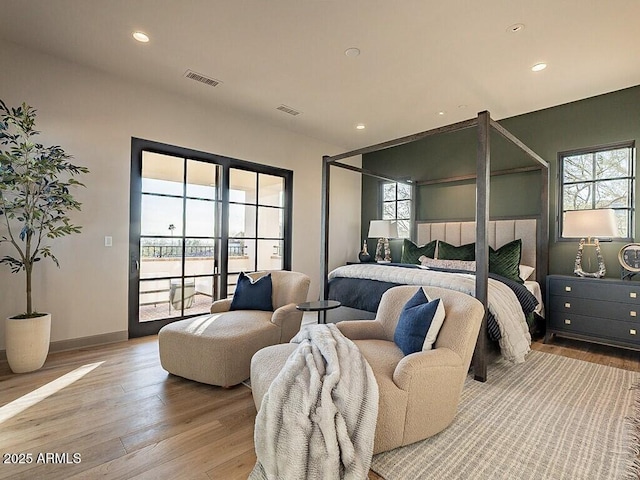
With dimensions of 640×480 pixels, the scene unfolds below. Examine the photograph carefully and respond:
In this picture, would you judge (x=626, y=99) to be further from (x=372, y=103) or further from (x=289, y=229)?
(x=289, y=229)

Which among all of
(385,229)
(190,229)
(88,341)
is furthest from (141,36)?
(385,229)

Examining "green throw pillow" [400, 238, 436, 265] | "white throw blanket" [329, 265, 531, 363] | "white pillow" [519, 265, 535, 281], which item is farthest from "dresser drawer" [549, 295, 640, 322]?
"green throw pillow" [400, 238, 436, 265]

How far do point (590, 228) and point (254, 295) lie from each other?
3705mm

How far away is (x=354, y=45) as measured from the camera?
2.96 meters

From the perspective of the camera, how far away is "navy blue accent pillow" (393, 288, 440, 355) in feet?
6.34

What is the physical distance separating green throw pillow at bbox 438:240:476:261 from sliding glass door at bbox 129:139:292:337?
8.61ft

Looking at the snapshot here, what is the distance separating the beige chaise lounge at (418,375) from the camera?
1.65 metres

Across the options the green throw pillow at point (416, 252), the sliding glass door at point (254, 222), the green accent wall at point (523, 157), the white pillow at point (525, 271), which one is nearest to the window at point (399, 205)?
the green accent wall at point (523, 157)

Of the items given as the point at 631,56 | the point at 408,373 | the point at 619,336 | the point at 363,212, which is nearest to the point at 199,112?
the point at 363,212

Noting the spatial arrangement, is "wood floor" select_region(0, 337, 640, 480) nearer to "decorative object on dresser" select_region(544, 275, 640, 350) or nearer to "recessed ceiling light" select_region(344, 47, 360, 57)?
"decorative object on dresser" select_region(544, 275, 640, 350)

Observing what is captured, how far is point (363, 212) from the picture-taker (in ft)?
21.6

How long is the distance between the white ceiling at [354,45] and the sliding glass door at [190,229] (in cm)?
94

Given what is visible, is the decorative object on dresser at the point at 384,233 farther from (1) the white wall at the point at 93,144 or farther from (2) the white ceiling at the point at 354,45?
(1) the white wall at the point at 93,144

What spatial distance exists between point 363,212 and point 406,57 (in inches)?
144
